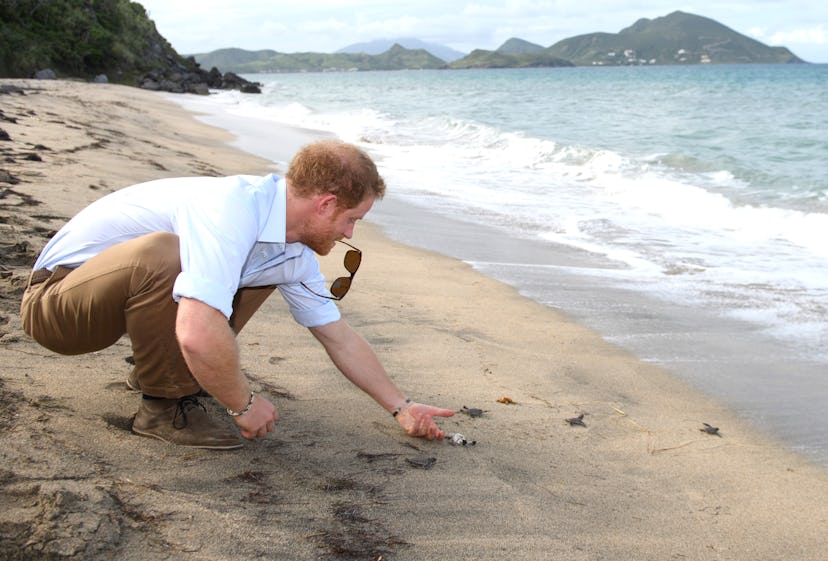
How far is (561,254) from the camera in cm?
679

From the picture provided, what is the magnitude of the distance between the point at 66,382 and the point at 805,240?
698cm

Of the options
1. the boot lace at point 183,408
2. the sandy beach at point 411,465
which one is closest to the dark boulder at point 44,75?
the sandy beach at point 411,465

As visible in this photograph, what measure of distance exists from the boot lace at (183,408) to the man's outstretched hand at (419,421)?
717mm

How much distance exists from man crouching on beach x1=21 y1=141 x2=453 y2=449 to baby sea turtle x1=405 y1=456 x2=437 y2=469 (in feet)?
1.66

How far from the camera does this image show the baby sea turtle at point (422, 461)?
2707 mm

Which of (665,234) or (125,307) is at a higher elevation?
(125,307)

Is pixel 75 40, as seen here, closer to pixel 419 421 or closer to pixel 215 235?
pixel 419 421

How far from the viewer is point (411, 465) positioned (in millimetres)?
2705

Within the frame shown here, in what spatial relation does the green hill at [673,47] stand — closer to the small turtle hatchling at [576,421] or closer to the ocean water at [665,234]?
the ocean water at [665,234]

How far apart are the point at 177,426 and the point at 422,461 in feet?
2.68

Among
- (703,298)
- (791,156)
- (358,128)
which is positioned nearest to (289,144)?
(358,128)

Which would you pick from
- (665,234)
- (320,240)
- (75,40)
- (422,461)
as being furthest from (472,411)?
(75,40)

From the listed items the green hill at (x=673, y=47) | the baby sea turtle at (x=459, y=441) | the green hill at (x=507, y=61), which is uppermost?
the green hill at (x=673, y=47)

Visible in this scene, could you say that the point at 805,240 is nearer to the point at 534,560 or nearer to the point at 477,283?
the point at 477,283
